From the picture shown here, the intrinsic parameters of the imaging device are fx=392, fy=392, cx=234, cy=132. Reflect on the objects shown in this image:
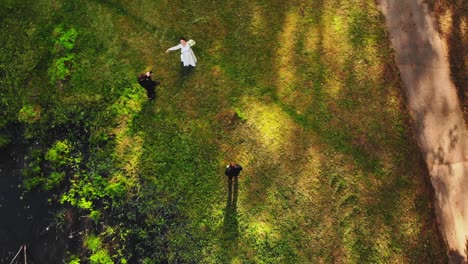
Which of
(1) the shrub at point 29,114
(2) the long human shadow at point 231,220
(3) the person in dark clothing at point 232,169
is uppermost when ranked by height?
(1) the shrub at point 29,114

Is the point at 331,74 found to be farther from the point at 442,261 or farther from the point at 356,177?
the point at 442,261

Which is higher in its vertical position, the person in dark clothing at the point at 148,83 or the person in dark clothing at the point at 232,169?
the person in dark clothing at the point at 148,83

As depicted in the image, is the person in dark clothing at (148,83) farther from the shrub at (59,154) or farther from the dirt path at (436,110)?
the dirt path at (436,110)

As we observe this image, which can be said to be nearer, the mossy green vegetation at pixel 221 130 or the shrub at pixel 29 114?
the mossy green vegetation at pixel 221 130

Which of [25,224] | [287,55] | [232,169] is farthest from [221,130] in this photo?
[25,224]

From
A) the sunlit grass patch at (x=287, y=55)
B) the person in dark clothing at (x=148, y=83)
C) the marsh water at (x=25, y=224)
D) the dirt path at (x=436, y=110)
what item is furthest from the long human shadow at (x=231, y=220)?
the dirt path at (x=436, y=110)
